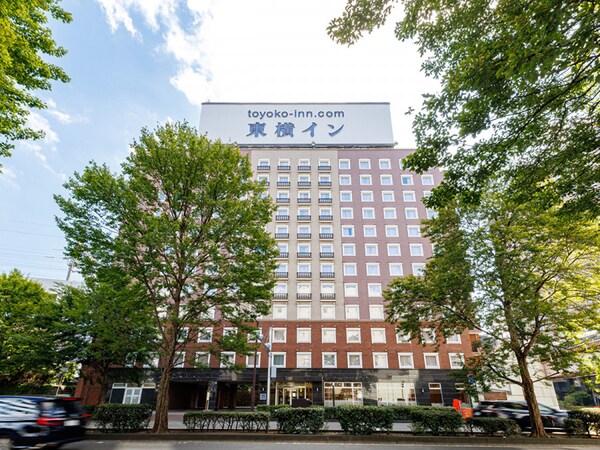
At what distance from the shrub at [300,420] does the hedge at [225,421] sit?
2.42ft

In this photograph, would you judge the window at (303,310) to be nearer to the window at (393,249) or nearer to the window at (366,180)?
the window at (393,249)

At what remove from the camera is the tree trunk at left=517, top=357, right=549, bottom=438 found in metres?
14.1

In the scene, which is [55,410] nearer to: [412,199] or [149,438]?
[149,438]

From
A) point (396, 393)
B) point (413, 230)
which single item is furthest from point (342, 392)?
point (413, 230)

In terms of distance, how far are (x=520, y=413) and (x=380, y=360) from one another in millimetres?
17848

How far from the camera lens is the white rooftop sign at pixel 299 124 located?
1865 inches

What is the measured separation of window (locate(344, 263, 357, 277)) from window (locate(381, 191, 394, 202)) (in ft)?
33.5

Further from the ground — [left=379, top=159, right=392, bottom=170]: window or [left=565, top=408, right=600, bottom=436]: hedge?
[left=379, top=159, right=392, bottom=170]: window

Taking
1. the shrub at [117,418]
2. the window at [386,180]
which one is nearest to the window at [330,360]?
the window at [386,180]

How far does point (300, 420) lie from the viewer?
13359 mm

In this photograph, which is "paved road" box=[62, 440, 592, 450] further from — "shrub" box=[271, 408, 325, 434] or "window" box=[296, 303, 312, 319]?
"window" box=[296, 303, 312, 319]

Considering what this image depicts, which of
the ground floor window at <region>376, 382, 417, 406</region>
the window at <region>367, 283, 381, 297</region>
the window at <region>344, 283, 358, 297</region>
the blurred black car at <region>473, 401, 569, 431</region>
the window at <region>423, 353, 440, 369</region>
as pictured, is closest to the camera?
the blurred black car at <region>473, 401, 569, 431</region>

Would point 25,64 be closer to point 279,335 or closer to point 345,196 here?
point 279,335

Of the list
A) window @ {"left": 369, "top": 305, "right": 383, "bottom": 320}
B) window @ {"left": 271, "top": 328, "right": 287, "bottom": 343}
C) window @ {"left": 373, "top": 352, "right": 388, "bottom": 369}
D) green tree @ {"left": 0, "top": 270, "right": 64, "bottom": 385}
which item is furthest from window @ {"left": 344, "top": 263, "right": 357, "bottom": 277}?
green tree @ {"left": 0, "top": 270, "right": 64, "bottom": 385}
